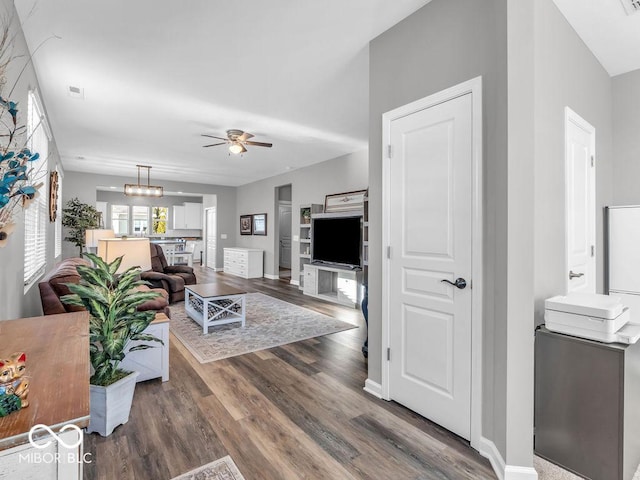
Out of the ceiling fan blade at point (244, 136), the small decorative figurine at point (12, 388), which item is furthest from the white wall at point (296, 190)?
the small decorative figurine at point (12, 388)

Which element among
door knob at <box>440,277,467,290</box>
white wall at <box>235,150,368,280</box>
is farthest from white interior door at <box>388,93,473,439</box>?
white wall at <box>235,150,368,280</box>

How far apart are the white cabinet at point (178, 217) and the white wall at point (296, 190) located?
2.90 meters

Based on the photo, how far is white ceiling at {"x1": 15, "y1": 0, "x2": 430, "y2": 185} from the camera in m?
2.26

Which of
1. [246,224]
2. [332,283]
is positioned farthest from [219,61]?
[246,224]

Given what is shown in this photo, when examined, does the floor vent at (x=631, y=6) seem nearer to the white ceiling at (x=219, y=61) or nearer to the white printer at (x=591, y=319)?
the white ceiling at (x=219, y=61)

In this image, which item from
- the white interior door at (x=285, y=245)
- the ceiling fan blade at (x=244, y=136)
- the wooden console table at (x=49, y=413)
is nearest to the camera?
the wooden console table at (x=49, y=413)

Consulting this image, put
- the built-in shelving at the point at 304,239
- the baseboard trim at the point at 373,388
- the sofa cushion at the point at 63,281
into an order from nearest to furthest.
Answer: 1. the baseboard trim at the point at 373,388
2. the sofa cushion at the point at 63,281
3. the built-in shelving at the point at 304,239

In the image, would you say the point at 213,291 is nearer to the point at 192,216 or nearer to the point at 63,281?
the point at 63,281

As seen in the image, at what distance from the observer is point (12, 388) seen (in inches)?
32.9

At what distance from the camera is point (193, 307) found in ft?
15.3

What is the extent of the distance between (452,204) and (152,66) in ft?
9.54

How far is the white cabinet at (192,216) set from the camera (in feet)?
39.0

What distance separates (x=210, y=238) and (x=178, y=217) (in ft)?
6.79

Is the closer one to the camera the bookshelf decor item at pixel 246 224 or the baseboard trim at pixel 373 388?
the baseboard trim at pixel 373 388
